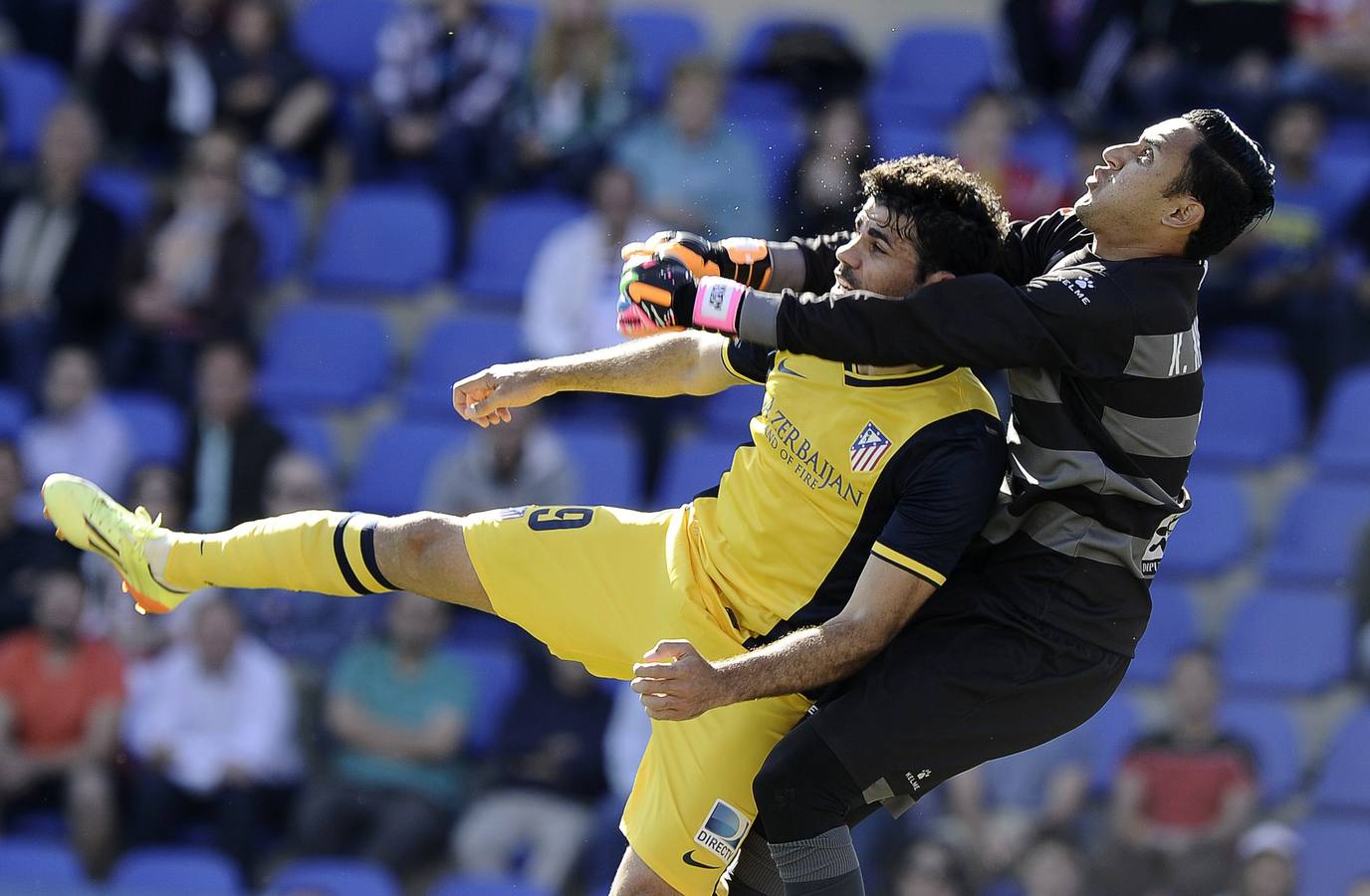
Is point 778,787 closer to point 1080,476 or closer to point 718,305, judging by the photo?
point 1080,476

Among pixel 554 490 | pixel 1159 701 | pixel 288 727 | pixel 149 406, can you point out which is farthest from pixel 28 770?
pixel 1159 701

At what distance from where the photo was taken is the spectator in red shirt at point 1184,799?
8.21 metres

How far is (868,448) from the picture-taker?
4.77 meters

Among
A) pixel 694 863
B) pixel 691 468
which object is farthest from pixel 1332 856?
pixel 694 863

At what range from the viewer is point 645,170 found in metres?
9.88

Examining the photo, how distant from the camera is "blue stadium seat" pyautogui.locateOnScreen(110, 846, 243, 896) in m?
8.41

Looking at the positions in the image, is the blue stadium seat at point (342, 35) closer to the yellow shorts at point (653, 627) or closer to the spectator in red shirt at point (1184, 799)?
the spectator in red shirt at point (1184, 799)

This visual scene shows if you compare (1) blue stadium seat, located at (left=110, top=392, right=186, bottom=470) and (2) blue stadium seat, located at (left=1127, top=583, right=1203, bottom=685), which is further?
(1) blue stadium seat, located at (left=110, top=392, right=186, bottom=470)

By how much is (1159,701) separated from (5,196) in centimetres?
654

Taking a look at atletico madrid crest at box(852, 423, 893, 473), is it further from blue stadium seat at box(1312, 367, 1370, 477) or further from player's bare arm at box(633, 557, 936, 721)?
blue stadium seat at box(1312, 367, 1370, 477)

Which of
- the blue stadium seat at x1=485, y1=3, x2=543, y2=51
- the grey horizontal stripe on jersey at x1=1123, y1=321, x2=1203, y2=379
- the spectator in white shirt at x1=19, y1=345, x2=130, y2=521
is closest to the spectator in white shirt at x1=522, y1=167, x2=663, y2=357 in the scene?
the blue stadium seat at x1=485, y1=3, x2=543, y2=51

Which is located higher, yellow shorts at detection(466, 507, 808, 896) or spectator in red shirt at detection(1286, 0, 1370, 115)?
spectator in red shirt at detection(1286, 0, 1370, 115)

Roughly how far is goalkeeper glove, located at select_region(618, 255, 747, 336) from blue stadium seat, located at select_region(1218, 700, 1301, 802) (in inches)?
186

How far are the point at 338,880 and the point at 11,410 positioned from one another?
3250mm
